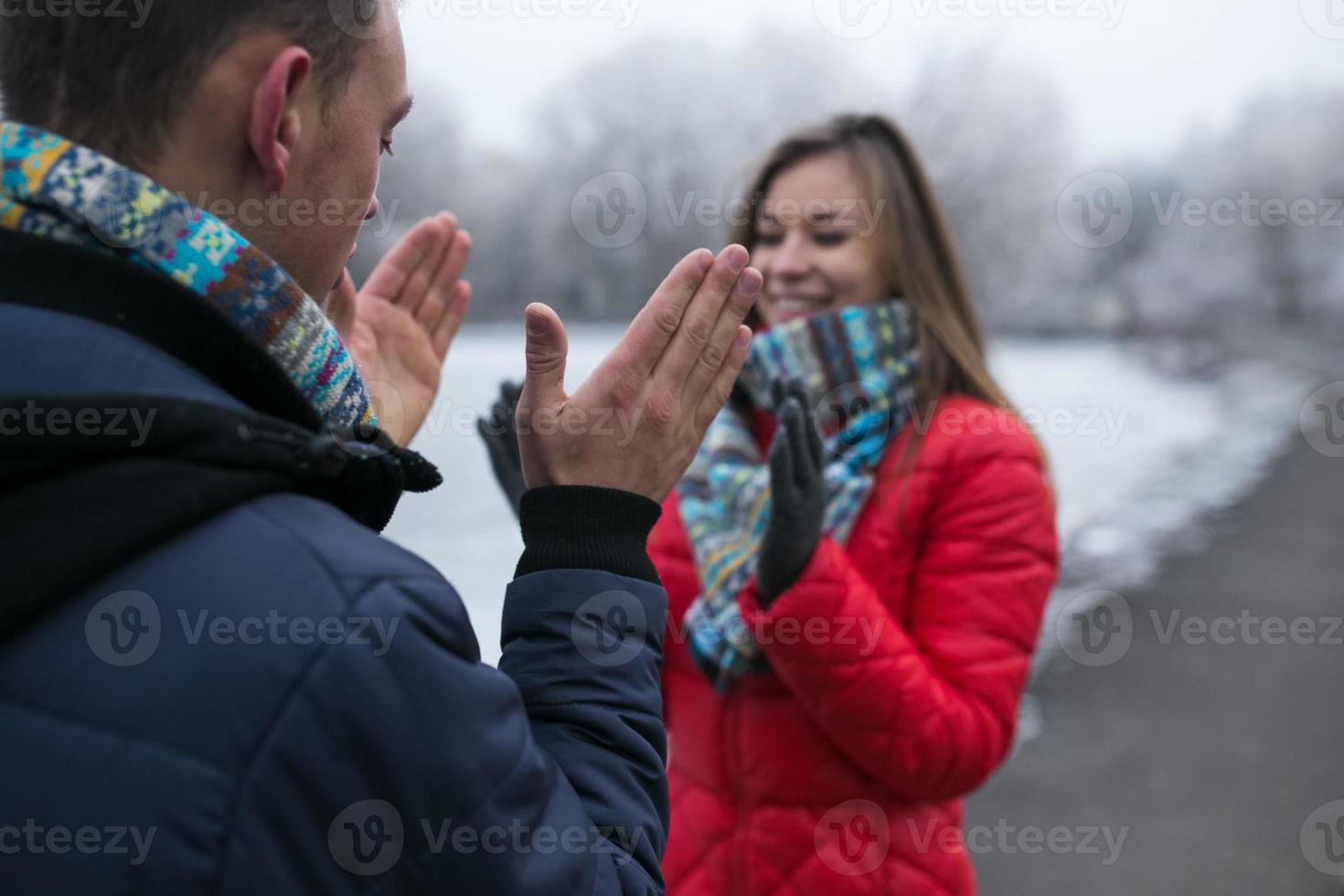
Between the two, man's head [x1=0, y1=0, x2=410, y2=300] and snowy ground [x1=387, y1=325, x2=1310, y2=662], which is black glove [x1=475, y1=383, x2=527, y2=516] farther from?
snowy ground [x1=387, y1=325, x2=1310, y2=662]

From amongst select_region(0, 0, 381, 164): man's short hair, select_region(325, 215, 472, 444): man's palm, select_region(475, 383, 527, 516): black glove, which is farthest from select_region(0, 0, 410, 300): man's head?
select_region(475, 383, 527, 516): black glove

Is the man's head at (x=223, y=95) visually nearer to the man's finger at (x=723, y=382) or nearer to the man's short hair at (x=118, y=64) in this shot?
the man's short hair at (x=118, y=64)

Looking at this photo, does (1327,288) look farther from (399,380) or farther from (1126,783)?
(399,380)

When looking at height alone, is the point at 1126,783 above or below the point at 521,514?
below

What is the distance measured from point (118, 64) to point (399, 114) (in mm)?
218

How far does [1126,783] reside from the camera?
11.0 feet

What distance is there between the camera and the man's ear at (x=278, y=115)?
0.76 meters

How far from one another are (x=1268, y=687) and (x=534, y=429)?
3.82m

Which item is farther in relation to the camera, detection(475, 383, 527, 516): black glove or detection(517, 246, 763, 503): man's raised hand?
detection(475, 383, 527, 516): black glove

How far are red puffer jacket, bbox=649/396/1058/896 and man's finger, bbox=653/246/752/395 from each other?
1.91 ft

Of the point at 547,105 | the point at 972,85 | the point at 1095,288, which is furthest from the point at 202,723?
the point at 1095,288

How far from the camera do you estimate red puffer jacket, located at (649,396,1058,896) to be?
4.80 feet

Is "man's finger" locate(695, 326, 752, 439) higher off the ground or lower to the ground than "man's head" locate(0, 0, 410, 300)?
lower

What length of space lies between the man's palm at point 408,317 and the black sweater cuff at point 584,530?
0.50 meters
